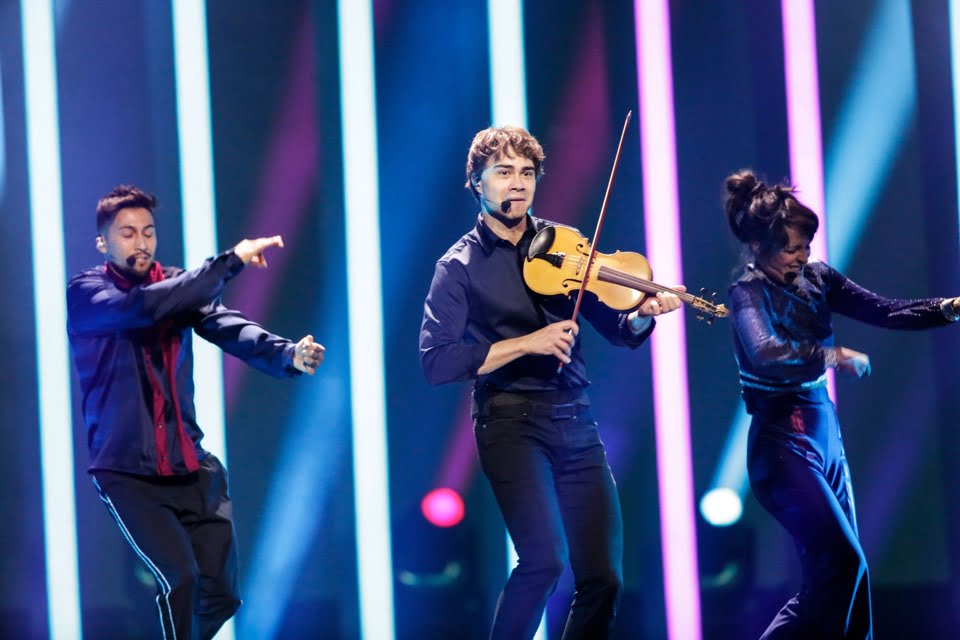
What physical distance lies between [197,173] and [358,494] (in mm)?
1340

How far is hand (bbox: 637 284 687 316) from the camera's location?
8.66 ft

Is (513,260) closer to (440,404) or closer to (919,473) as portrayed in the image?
(440,404)

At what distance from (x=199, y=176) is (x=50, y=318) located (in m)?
0.76

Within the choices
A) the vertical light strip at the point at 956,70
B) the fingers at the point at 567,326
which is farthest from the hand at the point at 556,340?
the vertical light strip at the point at 956,70

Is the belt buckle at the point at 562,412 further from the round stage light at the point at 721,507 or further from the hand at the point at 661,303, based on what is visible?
the round stage light at the point at 721,507

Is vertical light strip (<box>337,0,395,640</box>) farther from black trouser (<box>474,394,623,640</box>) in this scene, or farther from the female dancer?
the female dancer

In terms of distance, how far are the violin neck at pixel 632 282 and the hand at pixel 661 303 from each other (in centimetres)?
1

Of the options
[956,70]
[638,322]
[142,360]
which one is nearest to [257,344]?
[142,360]

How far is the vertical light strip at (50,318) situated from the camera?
3879mm

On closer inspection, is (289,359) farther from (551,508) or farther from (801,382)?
(801,382)

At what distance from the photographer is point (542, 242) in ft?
8.85

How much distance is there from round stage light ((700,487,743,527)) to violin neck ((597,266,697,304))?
1558 mm

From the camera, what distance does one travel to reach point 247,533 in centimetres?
395

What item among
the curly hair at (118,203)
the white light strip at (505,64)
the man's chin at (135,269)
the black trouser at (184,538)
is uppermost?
the white light strip at (505,64)
